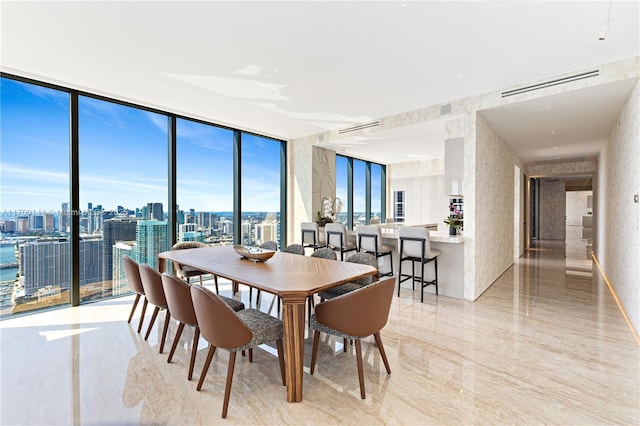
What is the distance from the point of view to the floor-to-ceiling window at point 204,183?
503 centimetres

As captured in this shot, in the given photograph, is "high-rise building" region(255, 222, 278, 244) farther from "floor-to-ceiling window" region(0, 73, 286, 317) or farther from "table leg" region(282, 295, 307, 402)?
"table leg" region(282, 295, 307, 402)

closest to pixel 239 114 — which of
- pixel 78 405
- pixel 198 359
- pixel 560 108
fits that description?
pixel 198 359

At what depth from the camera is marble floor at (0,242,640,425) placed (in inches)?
73.5

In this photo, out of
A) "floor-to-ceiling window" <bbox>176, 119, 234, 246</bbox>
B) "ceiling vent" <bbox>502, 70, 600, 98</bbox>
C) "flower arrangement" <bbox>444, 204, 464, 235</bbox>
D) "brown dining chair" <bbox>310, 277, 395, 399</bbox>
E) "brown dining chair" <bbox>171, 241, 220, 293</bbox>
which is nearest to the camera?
"brown dining chair" <bbox>310, 277, 395, 399</bbox>

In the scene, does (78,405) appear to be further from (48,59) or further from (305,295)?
(48,59)

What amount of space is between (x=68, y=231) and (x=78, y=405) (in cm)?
277

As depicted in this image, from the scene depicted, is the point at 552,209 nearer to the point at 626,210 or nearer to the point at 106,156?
the point at 626,210

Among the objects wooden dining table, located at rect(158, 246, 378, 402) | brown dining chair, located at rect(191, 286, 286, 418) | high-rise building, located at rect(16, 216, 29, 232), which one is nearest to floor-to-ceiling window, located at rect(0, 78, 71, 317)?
high-rise building, located at rect(16, 216, 29, 232)

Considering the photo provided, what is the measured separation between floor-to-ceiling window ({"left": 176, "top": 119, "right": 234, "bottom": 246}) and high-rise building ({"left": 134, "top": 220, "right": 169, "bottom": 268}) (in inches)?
8.4

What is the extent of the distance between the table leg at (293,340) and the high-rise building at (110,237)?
11.7 feet

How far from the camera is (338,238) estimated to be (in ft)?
16.0

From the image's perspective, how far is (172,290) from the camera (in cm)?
227

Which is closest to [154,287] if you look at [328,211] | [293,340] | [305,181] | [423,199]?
[293,340]

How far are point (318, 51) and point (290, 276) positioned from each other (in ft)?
7.19
